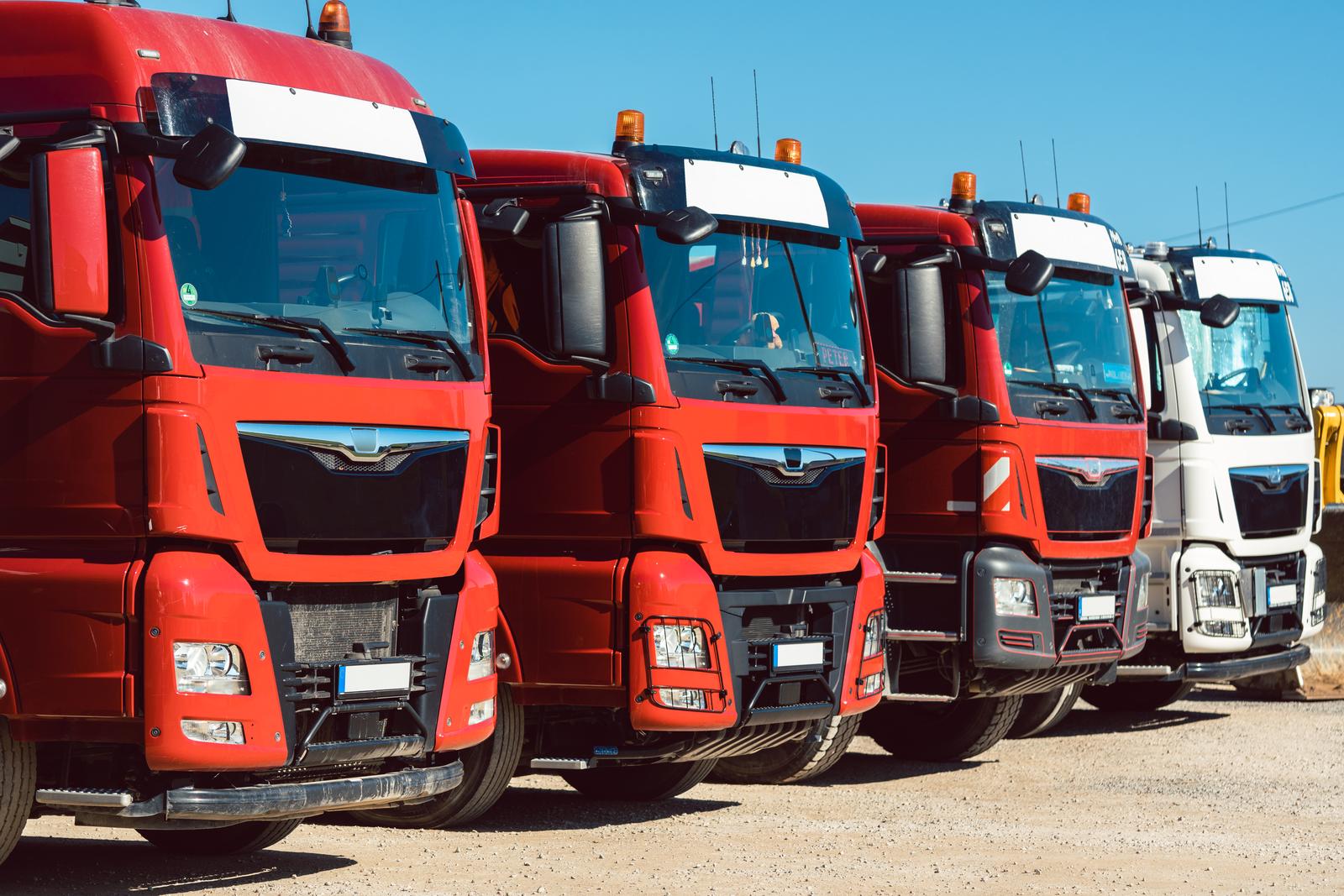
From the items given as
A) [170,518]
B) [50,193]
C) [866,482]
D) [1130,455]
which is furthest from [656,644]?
[1130,455]

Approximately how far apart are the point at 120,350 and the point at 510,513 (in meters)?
2.90

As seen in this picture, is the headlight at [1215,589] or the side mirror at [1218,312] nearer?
the side mirror at [1218,312]

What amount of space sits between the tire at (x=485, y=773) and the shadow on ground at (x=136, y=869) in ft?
2.54

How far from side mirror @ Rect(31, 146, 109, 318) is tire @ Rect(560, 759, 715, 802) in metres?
4.73

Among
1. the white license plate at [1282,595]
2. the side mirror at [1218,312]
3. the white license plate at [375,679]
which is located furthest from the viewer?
the white license plate at [1282,595]

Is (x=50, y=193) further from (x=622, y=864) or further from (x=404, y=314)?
(x=622, y=864)

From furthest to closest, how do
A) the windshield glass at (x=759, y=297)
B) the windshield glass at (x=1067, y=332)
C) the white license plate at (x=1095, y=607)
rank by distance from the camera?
1. the white license plate at (x=1095, y=607)
2. the windshield glass at (x=1067, y=332)
3. the windshield glass at (x=759, y=297)

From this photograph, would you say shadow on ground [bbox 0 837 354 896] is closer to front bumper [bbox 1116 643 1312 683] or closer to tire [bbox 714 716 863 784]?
tire [bbox 714 716 863 784]

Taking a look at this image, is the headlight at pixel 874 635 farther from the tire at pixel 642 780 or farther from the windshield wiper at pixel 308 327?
the windshield wiper at pixel 308 327

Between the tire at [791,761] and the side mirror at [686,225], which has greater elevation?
the side mirror at [686,225]

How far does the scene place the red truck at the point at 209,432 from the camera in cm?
753

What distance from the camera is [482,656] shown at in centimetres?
891

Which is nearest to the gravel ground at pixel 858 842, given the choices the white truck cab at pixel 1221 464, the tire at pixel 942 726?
the tire at pixel 942 726

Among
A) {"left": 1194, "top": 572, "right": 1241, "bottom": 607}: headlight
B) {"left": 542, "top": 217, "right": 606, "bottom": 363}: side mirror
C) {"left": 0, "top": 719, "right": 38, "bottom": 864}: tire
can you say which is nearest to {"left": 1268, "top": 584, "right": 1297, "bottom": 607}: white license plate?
{"left": 1194, "top": 572, "right": 1241, "bottom": 607}: headlight
